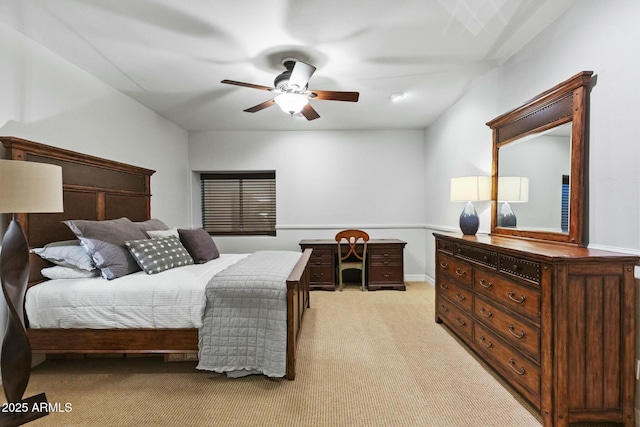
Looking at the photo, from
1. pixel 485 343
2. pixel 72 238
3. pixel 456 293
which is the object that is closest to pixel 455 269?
pixel 456 293

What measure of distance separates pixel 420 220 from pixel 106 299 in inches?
171

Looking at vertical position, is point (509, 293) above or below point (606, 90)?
below

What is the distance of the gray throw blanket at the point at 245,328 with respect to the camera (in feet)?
6.68

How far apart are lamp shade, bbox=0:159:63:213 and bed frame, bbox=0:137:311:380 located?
2.78 ft

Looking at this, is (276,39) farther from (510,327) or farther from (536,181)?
(510,327)

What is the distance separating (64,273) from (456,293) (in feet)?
10.5

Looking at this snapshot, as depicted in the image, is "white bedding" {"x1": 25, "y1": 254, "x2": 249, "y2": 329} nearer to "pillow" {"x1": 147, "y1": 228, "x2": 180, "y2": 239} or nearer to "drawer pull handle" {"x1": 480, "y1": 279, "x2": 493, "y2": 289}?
"pillow" {"x1": 147, "y1": 228, "x2": 180, "y2": 239}

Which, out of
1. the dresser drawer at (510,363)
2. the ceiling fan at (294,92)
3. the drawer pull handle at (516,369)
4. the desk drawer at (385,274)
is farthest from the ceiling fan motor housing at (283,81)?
the desk drawer at (385,274)

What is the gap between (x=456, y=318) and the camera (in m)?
2.68

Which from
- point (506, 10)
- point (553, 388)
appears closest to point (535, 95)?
point (506, 10)

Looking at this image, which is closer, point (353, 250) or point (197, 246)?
point (197, 246)

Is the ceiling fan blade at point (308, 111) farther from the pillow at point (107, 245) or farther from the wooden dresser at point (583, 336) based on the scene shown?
the wooden dresser at point (583, 336)

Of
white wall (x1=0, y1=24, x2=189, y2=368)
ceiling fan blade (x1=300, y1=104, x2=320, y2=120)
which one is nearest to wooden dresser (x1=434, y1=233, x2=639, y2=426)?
ceiling fan blade (x1=300, y1=104, x2=320, y2=120)

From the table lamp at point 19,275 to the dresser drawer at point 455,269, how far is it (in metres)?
2.85
